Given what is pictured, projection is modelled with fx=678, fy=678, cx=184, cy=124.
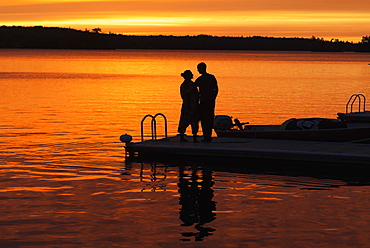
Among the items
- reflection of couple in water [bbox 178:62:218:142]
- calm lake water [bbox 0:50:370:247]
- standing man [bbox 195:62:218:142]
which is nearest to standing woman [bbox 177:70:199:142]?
reflection of couple in water [bbox 178:62:218:142]

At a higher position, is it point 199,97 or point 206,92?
point 206,92

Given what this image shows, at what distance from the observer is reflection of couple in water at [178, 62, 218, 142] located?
18.2m

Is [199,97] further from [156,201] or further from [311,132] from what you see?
[156,201]

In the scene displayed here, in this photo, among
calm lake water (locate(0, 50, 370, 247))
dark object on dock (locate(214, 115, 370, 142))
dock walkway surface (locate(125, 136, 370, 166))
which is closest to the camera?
calm lake water (locate(0, 50, 370, 247))

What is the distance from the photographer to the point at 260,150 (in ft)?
60.3

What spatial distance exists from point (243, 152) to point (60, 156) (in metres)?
5.62

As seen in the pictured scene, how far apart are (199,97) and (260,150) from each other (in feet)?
7.20

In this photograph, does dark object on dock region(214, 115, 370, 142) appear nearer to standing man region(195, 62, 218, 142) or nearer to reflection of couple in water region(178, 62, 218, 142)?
reflection of couple in water region(178, 62, 218, 142)

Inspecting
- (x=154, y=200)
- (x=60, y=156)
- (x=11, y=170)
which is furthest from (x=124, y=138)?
(x=154, y=200)

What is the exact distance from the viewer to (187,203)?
14.1 m

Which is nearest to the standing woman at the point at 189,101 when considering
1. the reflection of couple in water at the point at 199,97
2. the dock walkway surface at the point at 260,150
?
the reflection of couple in water at the point at 199,97

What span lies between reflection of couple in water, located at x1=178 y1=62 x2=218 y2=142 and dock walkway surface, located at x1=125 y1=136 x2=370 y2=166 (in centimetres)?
76

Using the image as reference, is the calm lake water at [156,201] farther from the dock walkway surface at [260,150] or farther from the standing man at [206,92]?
the standing man at [206,92]

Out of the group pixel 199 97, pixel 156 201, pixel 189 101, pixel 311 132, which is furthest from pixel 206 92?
pixel 156 201
